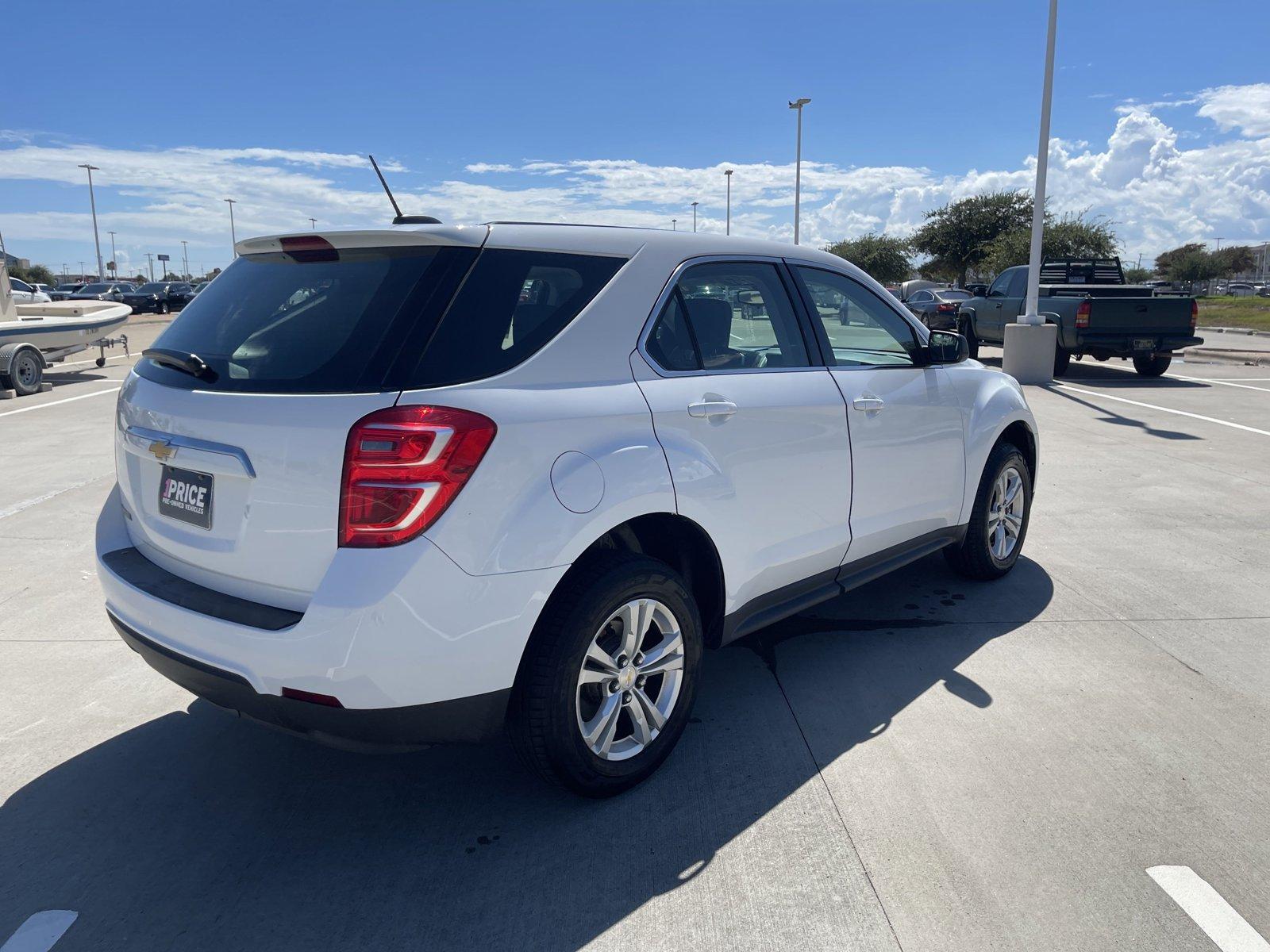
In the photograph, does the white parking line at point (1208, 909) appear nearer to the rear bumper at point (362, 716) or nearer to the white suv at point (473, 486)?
the white suv at point (473, 486)

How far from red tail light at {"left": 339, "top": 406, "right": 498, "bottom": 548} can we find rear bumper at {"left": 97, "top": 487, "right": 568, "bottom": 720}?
0.05 metres

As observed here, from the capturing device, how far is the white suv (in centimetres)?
253

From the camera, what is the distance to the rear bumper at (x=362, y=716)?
2.57 m

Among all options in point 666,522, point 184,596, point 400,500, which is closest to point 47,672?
point 184,596

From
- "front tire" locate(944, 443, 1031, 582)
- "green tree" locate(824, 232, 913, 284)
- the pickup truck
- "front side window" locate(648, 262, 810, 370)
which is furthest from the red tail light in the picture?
"green tree" locate(824, 232, 913, 284)

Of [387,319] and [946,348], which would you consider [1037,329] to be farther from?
[387,319]

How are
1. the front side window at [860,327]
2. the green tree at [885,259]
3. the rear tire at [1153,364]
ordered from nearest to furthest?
1. the front side window at [860,327]
2. the rear tire at [1153,364]
3. the green tree at [885,259]

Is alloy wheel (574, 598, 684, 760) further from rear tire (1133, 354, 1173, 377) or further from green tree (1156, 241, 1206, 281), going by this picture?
green tree (1156, 241, 1206, 281)

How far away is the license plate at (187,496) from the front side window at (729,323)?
1435 mm

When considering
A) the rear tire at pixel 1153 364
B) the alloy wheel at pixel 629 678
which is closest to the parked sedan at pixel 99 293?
the rear tire at pixel 1153 364

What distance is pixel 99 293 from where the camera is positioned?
43.1 meters

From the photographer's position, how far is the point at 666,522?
3209 mm

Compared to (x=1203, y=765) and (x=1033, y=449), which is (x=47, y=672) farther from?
(x=1033, y=449)

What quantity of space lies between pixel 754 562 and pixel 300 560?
162 cm
